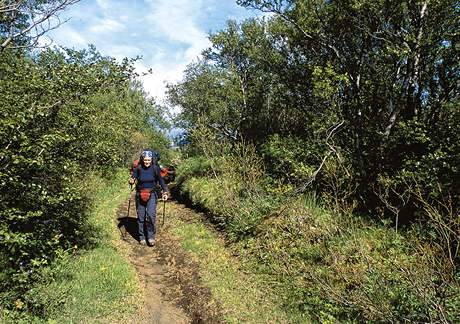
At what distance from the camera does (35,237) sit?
288 inches

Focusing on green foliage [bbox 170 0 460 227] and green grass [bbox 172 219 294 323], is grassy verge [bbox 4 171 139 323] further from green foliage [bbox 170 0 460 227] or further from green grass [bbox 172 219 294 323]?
green foliage [bbox 170 0 460 227]

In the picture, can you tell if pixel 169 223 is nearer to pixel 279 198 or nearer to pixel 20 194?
pixel 279 198

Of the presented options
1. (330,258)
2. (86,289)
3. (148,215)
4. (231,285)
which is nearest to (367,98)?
(330,258)

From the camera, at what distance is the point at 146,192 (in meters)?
11.5

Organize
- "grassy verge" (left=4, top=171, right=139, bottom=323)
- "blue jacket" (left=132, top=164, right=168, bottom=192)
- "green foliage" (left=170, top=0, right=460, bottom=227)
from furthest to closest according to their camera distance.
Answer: "blue jacket" (left=132, top=164, right=168, bottom=192) < "green foliage" (left=170, top=0, right=460, bottom=227) < "grassy verge" (left=4, top=171, right=139, bottom=323)

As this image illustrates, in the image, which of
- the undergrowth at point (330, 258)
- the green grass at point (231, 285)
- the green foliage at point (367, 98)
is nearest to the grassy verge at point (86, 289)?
the green grass at point (231, 285)

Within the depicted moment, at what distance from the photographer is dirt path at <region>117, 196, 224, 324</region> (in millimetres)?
7195

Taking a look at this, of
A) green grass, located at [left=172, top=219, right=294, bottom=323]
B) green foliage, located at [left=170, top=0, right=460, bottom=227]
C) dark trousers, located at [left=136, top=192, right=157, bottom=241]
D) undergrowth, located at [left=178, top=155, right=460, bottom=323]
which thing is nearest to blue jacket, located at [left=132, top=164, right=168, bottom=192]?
dark trousers, located at [left=136, top=192, right=157, bottom=241]

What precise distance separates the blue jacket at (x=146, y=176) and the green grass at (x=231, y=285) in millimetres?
1953

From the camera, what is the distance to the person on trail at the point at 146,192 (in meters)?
11.4

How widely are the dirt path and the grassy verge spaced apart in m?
0.35

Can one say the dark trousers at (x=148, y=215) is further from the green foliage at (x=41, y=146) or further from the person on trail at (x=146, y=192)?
the green foliage at (x=41, y=146)

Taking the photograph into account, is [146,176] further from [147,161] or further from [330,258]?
[330,258]

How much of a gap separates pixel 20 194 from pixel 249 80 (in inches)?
864
